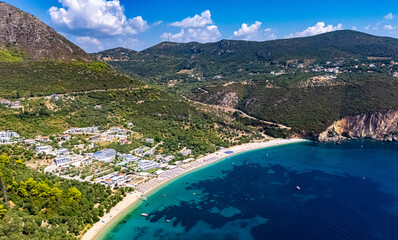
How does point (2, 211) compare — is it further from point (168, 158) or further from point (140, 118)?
point (140, 118)

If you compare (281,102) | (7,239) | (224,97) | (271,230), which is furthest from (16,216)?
(224,97)

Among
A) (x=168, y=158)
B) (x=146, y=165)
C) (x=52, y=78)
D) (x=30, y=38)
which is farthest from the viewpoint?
(x=30, y=38)

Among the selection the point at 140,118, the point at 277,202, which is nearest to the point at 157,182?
the point at 277,202

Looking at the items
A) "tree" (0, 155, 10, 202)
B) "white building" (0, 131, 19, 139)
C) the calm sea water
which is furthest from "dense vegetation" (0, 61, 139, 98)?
the calm sea water

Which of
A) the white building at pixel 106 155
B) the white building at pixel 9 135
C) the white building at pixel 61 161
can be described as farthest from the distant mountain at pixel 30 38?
the white building at pixel 61 161

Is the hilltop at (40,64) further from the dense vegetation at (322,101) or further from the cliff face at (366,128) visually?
the cliff face at (366,128)

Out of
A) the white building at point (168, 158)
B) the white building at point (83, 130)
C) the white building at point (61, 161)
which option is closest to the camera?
the white building at point (61, 161)
